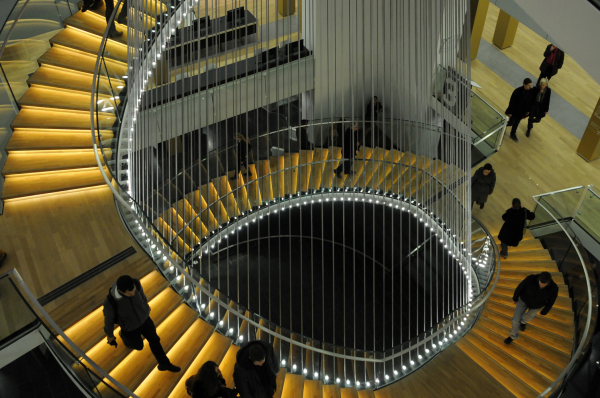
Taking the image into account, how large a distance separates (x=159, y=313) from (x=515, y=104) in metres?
7.60

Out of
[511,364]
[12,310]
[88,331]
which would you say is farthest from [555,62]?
[12,310]

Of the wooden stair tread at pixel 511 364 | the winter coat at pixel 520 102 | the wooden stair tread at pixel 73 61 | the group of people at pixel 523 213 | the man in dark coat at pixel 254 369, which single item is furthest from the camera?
the winter coat at pixel 520 102

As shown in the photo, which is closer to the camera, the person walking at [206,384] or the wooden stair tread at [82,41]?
→ the person walking at [206,384]

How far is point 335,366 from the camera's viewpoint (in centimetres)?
714

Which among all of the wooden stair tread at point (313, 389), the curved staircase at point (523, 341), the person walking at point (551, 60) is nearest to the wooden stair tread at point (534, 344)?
the curved staircase at point (523, 341)

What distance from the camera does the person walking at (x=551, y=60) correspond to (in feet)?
36.8

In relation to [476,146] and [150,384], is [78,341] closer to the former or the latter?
[150,384]

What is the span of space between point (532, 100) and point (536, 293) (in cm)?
461

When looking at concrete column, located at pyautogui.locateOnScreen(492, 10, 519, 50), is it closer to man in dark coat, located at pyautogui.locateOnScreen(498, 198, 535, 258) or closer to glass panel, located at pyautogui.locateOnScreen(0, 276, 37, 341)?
man in dark coat, located at pyautogui.locateOnScreen(498, 198, 535, 258)

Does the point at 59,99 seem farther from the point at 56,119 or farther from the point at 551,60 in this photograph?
the point at 551,60

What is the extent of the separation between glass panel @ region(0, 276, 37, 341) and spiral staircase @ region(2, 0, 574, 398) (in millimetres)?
542

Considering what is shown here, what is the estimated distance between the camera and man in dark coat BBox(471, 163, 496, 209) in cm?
912

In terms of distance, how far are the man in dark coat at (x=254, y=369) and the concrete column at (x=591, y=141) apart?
8.32 m

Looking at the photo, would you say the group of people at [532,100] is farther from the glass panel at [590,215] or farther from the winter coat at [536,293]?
the winter coat at [536,293]
